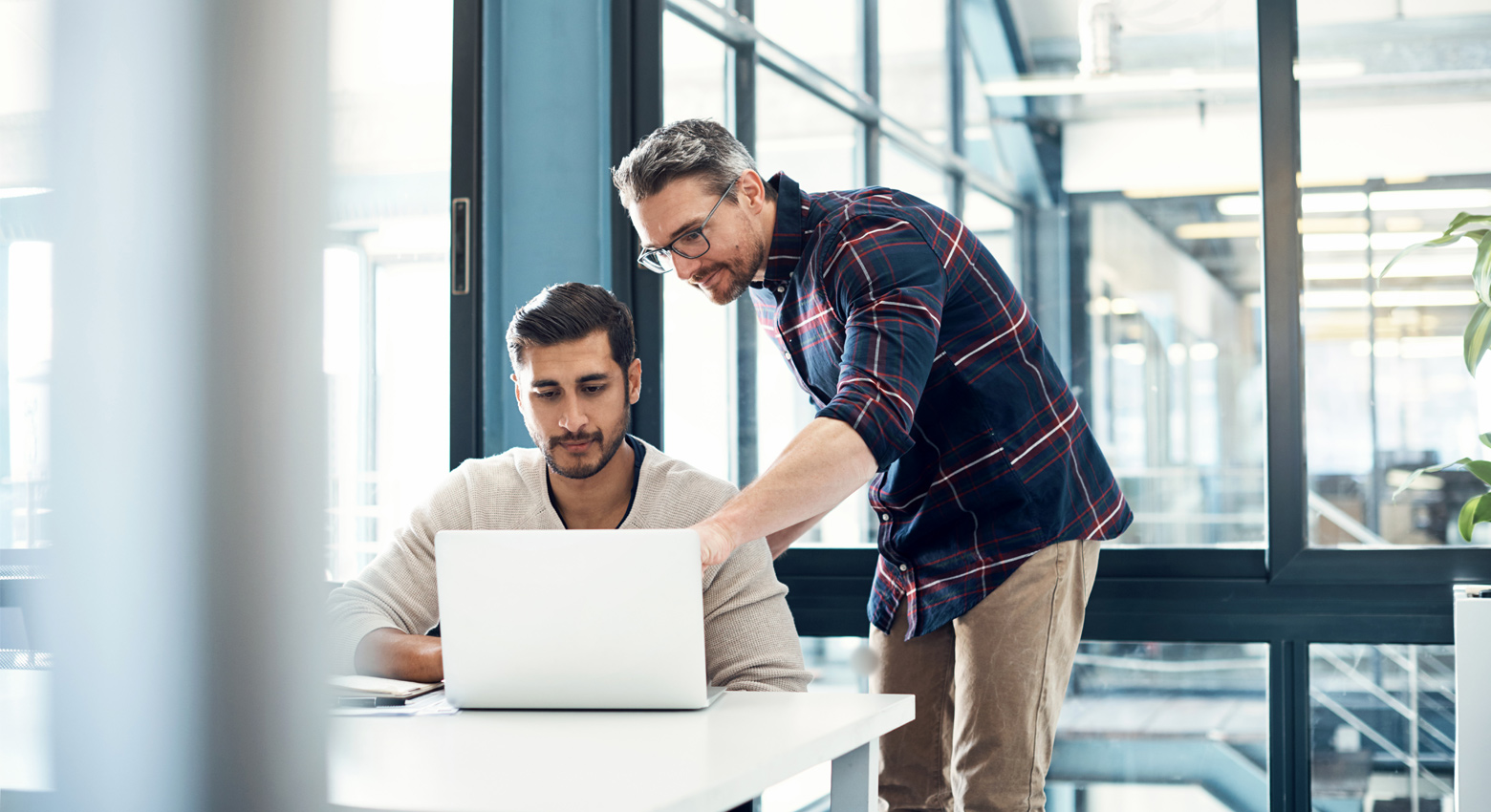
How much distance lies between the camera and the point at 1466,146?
2.29m

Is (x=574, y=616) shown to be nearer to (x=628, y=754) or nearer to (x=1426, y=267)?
(x=628, y=754)

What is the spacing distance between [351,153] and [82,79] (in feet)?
0.20

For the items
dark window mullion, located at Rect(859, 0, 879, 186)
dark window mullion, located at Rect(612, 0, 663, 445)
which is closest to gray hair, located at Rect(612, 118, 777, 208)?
dark window mullion, located at Rect(612, 0, 663, 445)

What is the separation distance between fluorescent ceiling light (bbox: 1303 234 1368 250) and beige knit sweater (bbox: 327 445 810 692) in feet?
4.37

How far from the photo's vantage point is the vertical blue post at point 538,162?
2.63m

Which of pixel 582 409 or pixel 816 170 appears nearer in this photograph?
pixel 582 409

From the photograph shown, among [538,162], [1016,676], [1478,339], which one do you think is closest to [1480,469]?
[1478,339]

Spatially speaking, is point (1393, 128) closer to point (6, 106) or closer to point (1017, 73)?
point (1017, 73)

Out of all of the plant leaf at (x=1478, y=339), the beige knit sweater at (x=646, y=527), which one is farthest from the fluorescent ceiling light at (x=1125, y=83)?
the beige knit sweater at (x=646, y=527)

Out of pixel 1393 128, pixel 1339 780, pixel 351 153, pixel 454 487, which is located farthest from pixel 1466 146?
pixel 351 153

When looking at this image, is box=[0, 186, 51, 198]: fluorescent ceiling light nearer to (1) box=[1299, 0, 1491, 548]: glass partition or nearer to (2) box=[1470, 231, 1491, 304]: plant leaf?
(2) box=[1470, 231, 1491, 304]: plant leaf

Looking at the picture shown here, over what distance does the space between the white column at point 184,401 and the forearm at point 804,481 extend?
1065mm

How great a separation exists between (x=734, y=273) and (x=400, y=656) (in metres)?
0.69

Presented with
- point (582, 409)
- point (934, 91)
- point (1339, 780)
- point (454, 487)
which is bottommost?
point (1339, 780)
